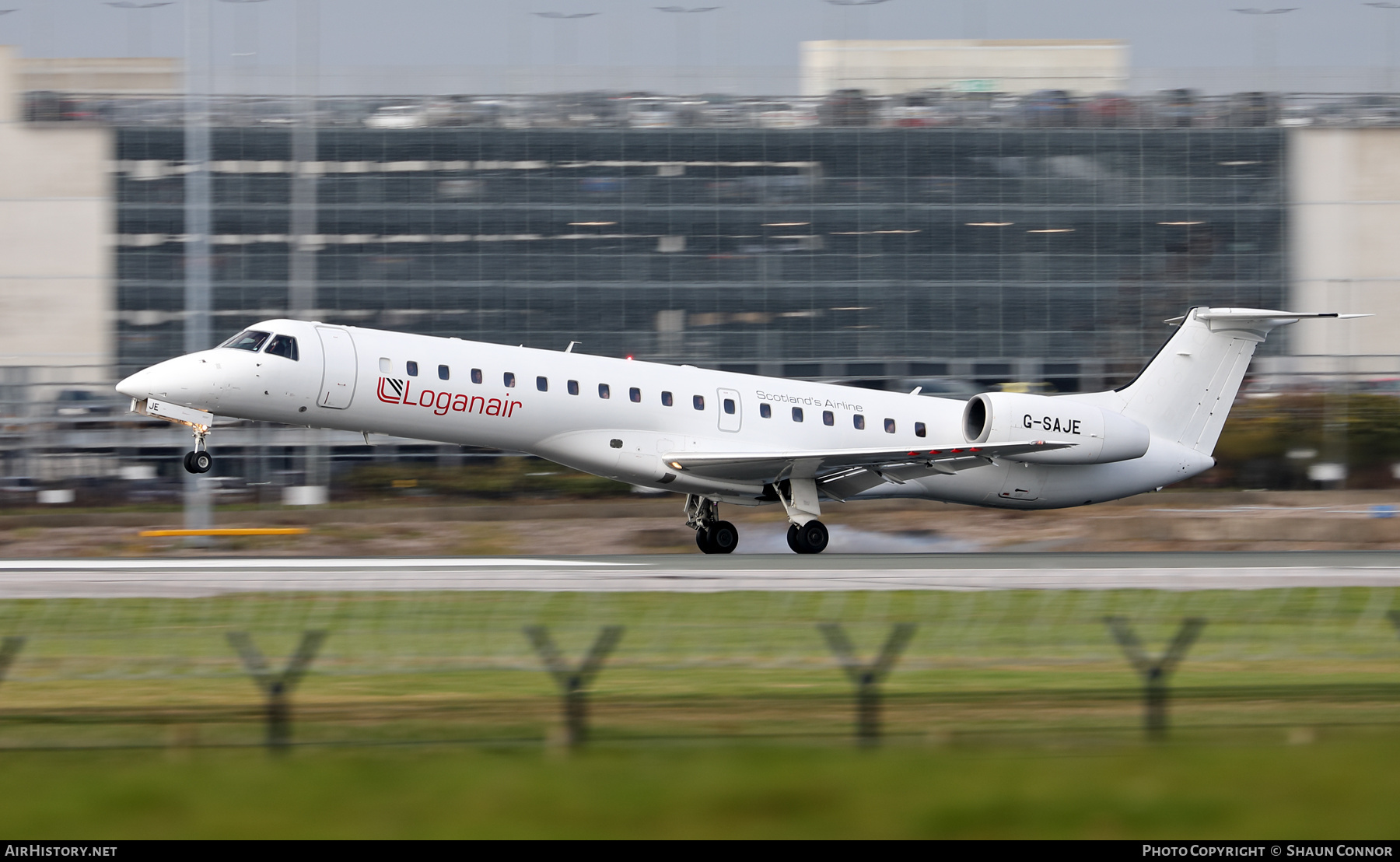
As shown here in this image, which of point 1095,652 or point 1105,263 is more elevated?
point 1105,263

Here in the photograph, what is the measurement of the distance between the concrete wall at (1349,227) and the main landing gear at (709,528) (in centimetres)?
4092

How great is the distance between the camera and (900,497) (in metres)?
26.8

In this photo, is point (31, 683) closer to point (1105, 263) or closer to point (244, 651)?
point (244, 651)

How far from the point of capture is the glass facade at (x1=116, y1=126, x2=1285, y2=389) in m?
56.7

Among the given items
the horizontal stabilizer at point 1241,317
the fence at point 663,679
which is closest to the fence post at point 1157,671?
the fence at point 663,679

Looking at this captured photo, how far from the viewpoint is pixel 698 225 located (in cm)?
5772

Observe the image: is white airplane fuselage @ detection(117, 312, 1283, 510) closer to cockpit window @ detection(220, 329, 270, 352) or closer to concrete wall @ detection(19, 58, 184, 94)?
cockpit window @ detection(220, 329, 270, 352)

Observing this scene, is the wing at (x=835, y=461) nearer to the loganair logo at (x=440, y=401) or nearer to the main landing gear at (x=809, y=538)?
the main landing gear at (x=809, y=538)

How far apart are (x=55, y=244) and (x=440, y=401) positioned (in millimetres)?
42198

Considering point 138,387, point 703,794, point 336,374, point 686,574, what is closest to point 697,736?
point 703,794

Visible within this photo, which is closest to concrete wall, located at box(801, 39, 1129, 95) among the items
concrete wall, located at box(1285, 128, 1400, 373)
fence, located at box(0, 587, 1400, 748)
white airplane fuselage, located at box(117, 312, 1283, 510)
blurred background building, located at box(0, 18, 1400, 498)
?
blurred background building, located at box(0, 18, 1400, 498)

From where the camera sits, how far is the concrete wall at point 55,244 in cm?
5762

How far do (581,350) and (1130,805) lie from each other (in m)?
48.1

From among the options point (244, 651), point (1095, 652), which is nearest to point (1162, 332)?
point (1095, 652)
